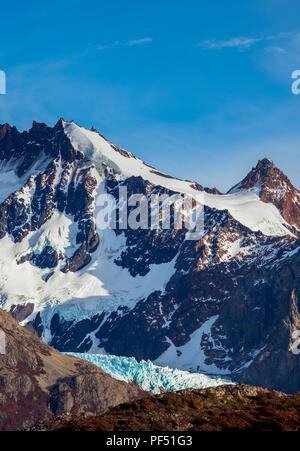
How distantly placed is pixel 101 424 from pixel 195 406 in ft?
29.3
